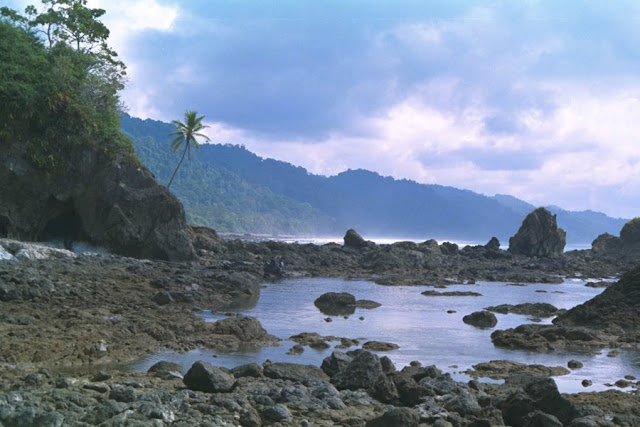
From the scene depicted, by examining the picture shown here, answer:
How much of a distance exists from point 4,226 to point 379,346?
27787 millimetres

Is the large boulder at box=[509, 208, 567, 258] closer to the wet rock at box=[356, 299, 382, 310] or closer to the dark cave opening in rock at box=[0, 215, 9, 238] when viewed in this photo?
the wet rock at box=[356, 299, 382, 310]

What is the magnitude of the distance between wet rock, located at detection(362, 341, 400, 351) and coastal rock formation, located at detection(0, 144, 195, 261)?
2646cm

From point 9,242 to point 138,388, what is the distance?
22.7 metres

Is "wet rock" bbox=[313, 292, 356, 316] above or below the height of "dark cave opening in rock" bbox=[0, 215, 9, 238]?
below

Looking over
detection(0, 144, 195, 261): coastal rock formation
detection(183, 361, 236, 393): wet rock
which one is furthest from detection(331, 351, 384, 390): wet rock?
detection(0, 144, 195, 261): coastal rock formation

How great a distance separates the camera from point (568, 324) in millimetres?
30562

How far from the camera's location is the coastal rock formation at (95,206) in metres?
40.9

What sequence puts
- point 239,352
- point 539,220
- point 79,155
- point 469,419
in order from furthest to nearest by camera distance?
point 539,220 → point 79,155 → point 239,352 → point 469,419

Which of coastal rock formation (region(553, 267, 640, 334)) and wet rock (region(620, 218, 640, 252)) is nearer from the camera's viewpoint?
coastal rock formation (region(553, 267, 640, 334))

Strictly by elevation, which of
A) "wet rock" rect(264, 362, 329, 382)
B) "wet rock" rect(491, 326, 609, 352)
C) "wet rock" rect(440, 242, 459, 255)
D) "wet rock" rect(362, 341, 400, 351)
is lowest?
"wet rock" rect(362, 341, 400, 351)

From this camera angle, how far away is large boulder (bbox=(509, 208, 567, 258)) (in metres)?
96.8

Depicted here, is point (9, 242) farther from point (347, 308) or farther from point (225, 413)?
point (225, 413)

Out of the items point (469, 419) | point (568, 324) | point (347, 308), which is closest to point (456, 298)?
point (347, 308)

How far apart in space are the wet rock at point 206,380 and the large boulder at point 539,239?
88.6m
